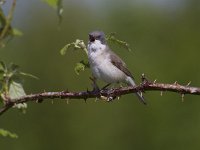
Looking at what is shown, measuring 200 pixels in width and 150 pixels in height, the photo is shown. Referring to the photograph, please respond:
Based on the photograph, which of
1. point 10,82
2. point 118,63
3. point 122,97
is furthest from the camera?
point 122,97

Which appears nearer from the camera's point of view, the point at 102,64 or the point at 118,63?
the point at 102,64

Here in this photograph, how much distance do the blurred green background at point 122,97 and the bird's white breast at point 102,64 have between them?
18.9m

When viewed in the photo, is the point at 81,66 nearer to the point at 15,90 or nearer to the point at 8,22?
the point at 15,90

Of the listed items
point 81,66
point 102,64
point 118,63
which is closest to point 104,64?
point 102,64

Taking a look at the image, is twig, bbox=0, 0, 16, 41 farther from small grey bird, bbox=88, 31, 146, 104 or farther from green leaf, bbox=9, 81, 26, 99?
small grey bird, bbox=88, 31, 146, 104

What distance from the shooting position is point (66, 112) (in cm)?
3525

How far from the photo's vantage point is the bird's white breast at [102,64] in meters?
8.48

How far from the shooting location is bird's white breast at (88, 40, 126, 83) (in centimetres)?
848

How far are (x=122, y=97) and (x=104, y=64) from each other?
25188mm

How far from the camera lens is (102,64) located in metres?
8.72

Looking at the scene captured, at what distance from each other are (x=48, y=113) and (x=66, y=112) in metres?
0.75

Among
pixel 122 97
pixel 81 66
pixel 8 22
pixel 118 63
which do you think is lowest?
pixel 8 22

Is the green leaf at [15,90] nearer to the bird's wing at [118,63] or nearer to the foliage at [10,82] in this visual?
the foliage at [10,82]

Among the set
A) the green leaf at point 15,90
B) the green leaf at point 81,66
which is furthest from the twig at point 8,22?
the green leaf at point 81,66
